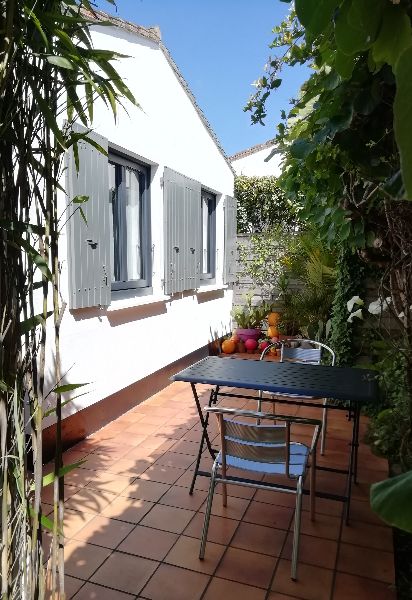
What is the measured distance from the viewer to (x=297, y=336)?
6.74m

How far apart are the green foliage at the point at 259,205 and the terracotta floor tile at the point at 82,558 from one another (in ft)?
25.3

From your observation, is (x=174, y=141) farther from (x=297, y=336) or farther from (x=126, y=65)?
(x=297, y=336)

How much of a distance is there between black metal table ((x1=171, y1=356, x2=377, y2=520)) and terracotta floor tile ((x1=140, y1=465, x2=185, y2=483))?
253 millimetres

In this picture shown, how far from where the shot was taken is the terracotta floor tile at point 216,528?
231 cm

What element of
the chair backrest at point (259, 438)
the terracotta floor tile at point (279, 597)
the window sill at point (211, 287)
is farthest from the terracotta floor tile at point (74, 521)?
the window sill at point (211, 287)

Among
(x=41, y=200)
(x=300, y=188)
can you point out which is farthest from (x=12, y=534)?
(x=300, y=188)

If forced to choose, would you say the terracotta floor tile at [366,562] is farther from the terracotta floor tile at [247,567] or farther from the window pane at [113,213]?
the window pane at [113,213]

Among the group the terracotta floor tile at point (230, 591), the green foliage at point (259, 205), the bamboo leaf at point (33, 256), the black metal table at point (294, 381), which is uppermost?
the green foliage at point (259, 205)

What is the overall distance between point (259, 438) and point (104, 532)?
→ 110 cm

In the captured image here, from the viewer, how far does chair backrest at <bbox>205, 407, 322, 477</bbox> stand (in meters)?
2.00

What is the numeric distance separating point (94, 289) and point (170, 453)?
59.0 inches

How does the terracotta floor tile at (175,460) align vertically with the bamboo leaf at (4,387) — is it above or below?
below

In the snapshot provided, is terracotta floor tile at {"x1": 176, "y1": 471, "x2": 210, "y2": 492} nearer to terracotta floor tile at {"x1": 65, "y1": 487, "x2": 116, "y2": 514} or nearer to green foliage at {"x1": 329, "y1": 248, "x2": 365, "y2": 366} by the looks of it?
terracotta floor tile at {"x1": 65, "y1": 487, "x2": 116, "y2": 514}

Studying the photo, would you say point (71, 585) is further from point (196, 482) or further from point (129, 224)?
point (129, 224)
